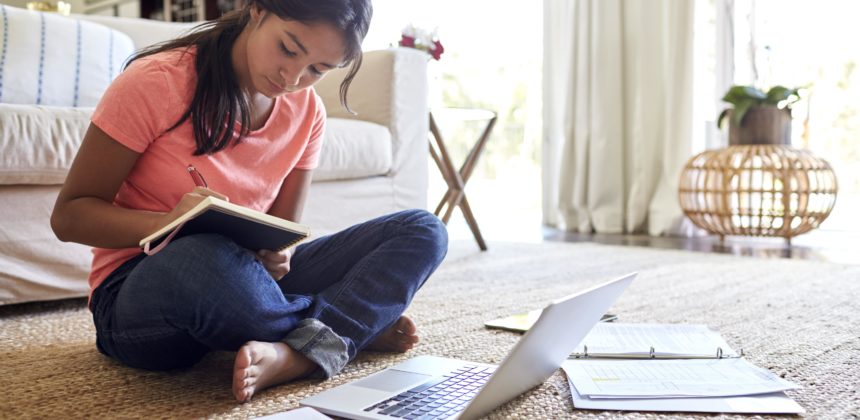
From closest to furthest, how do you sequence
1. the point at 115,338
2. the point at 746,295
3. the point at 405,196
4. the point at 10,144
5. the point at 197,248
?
the point at 197,248
the point at 115,338
the point at 10,144
the point at 746,295
the point at 405,196

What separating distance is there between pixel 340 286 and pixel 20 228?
828 mm

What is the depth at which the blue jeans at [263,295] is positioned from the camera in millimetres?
→ 963

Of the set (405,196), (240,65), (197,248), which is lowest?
(405,196)

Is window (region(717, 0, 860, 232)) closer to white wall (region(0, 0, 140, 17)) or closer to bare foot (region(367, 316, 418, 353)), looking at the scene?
bare foot (region(367, 316, 418, 353))

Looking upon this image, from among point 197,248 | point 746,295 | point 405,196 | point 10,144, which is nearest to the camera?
point 197,248

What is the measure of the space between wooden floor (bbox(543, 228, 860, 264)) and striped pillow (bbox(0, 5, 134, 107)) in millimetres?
1885

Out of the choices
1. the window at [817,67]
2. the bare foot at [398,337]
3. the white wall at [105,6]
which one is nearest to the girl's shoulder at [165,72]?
the bare foot at [398,337]

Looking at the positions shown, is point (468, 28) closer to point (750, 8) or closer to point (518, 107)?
point (518, 107)

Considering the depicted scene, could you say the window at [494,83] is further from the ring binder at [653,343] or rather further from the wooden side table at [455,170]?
the ring binder at [653,343]

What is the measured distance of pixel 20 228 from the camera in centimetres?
160

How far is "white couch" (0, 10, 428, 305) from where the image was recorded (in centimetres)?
159

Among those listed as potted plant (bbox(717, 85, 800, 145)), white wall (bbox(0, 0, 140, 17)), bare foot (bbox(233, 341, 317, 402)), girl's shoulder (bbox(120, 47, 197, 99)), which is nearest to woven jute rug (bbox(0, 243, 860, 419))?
bare foot (bbox(233, 341, 317, 402))

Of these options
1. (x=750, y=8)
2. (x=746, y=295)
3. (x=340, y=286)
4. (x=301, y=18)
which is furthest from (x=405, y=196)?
(x=750, y=8)

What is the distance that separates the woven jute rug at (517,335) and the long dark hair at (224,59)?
1.12 ft
